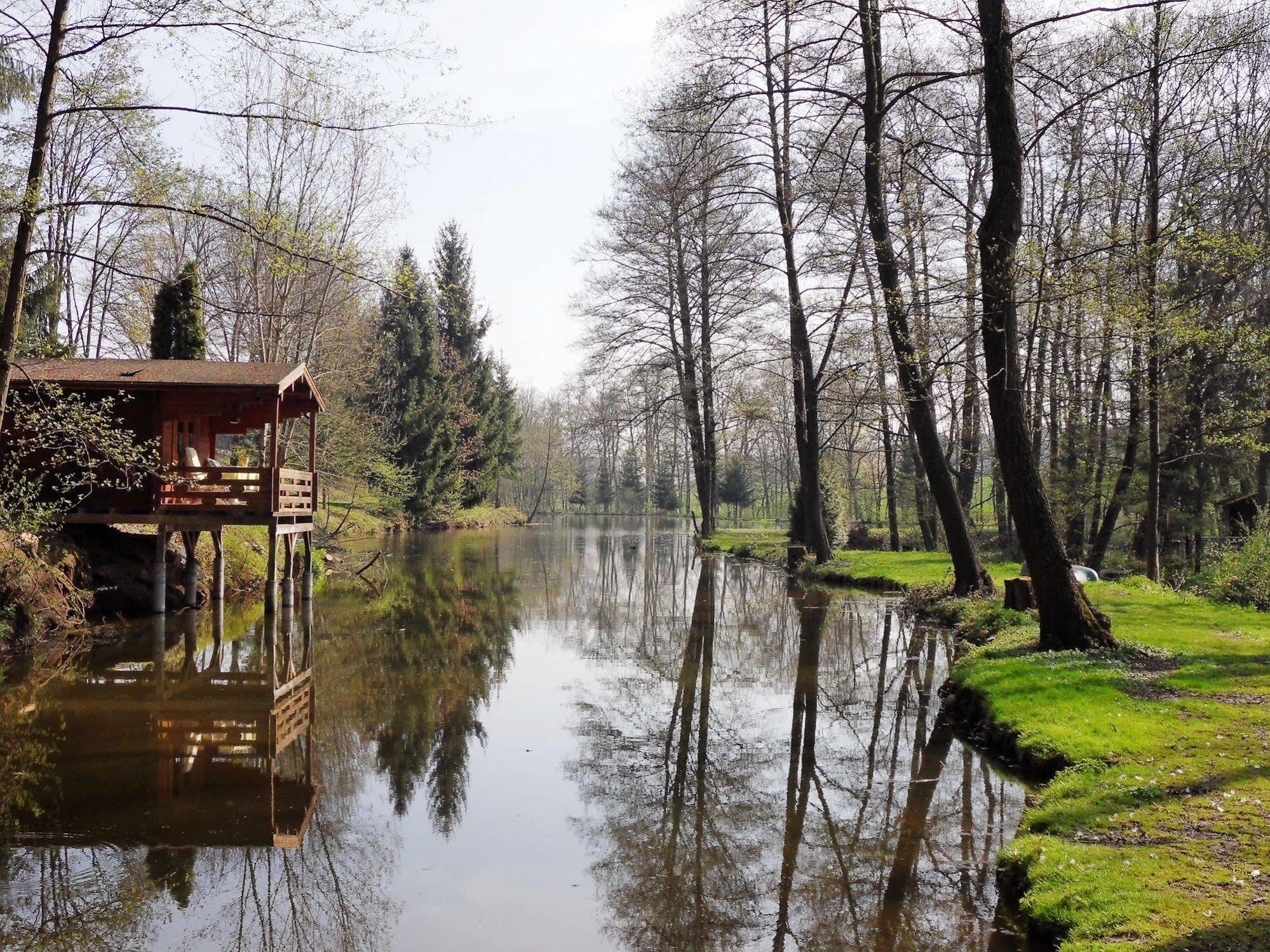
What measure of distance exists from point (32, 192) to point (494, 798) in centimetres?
701

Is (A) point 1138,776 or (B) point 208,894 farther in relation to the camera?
(A) point 1138,776

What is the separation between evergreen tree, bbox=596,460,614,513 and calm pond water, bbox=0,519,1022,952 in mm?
65006

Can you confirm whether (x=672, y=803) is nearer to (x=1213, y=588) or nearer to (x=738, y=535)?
→ (x=1213, y=588)

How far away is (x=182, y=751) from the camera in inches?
301

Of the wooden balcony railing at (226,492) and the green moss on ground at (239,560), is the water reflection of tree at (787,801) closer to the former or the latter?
the wooden balcony railing at (226,492)

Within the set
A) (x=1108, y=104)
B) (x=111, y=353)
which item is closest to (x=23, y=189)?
(x=1108, y=104)

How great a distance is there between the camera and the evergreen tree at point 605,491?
257 feet

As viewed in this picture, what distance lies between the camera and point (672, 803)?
6.50m

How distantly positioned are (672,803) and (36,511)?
32.1 feet

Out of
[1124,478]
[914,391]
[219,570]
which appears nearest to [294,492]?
[219,570]

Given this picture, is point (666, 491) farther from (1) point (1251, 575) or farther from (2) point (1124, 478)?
(1) point (1251, 575)

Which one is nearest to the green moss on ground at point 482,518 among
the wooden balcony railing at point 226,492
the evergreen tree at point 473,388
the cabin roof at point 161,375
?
the evergreen tree at point 473,388

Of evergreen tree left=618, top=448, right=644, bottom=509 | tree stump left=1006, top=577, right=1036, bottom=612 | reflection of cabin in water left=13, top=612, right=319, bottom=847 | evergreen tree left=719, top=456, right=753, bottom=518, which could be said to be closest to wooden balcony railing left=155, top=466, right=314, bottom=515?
reflection of cabin in water left=13, top=612, right=319, bottom=847

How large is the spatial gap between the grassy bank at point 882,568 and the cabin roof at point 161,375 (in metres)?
12.1
